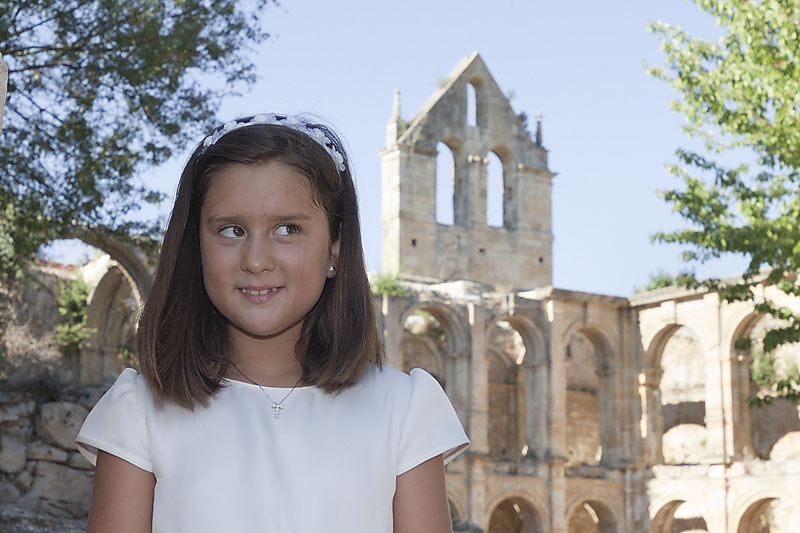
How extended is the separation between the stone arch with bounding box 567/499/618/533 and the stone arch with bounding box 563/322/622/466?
1.23 m

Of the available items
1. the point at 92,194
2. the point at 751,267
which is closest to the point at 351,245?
the point at 92,194

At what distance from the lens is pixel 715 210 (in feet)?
55.3

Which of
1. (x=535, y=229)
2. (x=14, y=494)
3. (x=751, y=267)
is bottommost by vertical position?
(x=14, y=494)

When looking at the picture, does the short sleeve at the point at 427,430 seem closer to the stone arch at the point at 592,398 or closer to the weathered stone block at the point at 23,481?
the weathered stone block at the point at 23,481

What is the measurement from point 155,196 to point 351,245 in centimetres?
1155

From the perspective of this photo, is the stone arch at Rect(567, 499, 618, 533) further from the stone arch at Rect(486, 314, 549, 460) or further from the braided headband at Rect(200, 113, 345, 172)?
the braided headband at Rect(200, 113, 345, 172)

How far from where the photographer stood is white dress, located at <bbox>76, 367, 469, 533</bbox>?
6.45ft

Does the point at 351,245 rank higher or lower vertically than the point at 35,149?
lower

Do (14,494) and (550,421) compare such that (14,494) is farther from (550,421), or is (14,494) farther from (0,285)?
(550,421)

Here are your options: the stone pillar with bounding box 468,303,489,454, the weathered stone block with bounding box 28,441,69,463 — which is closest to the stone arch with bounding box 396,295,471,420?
the stone pillar with bounding box 468,303,489,454

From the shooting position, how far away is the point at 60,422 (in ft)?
61.7

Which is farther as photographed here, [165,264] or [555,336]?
[555,336]

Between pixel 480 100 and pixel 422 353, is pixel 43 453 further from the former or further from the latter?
pixel 480 100

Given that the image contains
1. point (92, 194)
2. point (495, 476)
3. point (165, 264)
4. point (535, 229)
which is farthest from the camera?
point (535, 229)
